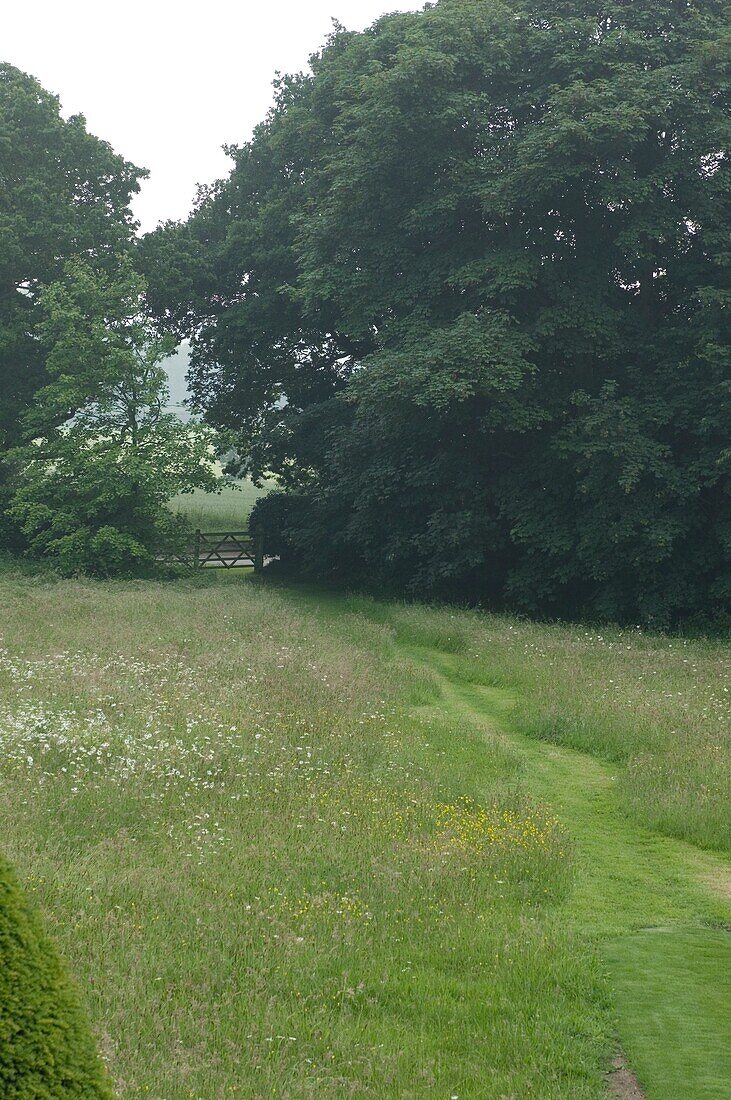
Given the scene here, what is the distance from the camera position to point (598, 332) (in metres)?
26.2

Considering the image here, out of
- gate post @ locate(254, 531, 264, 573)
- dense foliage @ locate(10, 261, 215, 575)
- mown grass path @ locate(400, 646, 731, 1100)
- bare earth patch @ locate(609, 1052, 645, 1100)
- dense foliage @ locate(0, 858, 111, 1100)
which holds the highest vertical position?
dense foliage @ locate(10, 261, 215, 575)

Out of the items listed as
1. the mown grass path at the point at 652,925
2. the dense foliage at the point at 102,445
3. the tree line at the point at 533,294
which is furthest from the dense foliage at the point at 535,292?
the mown grass path at the point at 652,925

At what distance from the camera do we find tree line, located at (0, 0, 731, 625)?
2462 centimetres

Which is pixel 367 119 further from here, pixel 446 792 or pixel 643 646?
pixel 446 792

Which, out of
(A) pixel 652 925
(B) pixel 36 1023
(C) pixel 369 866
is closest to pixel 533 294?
(C) pixel 369 866

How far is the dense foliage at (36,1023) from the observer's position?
11.6 feet

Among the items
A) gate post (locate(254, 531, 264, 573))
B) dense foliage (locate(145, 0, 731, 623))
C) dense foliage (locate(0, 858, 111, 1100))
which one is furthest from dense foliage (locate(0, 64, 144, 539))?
dense foliage (locate(0, 858, 111, 1100))

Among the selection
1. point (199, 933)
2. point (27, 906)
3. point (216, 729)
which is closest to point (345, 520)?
point (216, 729)

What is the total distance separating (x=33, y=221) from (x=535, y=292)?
738 inches

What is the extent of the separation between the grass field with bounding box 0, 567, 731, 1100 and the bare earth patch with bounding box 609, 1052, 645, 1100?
0.06 m

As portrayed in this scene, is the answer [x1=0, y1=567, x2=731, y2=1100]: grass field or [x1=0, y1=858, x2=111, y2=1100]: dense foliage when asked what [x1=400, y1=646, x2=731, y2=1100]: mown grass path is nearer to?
[x1=0, y1=567, x2=731, y2=1100]: grass field

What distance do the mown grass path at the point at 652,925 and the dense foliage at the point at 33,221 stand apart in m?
27.7

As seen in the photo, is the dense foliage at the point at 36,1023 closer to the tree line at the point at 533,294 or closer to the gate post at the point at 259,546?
the tree line at the point at 533,294

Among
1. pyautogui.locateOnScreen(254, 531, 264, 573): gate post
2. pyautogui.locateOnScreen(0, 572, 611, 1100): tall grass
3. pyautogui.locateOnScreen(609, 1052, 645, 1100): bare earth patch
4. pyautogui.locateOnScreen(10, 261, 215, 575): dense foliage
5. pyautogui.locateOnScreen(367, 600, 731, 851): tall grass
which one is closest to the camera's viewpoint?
pyautogui.locateOnScreen(609, 1052, 645, 1100): bare earth patch
